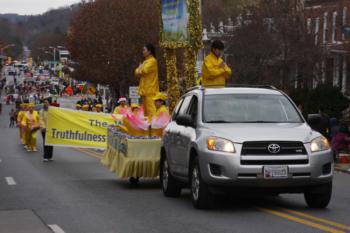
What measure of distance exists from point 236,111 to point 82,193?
11.7ft

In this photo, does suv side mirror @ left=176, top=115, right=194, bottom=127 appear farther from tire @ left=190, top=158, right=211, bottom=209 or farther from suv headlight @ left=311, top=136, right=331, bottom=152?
suv headlight @ left=311, top=136, right=331, bottom=152

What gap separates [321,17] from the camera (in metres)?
49.8

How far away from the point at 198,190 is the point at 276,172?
1.16 m

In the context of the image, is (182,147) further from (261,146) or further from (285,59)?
(285,59)

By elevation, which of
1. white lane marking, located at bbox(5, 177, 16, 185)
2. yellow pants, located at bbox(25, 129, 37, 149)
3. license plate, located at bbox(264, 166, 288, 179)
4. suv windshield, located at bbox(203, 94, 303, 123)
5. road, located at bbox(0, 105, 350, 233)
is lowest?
yellow pants, located at bbox(25, 129, 37, 149)

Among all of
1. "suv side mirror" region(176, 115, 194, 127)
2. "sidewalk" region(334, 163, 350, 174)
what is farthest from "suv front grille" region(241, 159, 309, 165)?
"sidewalk" region(334, 163, 350, 174)

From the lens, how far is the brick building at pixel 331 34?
43.5 m

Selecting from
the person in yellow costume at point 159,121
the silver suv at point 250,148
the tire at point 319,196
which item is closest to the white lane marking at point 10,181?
the person in yellow costume at point 159,121

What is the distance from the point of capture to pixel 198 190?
12.3 meters

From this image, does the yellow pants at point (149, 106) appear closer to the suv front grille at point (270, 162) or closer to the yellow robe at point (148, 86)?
the yellow robe at point (148, 86)

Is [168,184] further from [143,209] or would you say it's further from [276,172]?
[276,172]

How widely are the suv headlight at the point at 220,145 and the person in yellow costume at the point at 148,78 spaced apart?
5.27 m

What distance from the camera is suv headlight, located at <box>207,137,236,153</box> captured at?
1180 centimetres

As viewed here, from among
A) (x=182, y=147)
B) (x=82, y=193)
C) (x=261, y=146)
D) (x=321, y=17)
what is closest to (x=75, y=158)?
(x=82, y=193)
